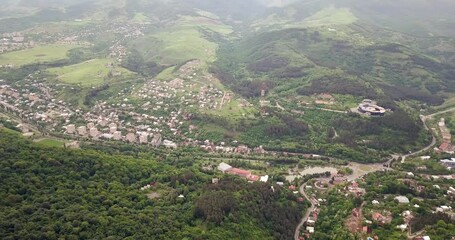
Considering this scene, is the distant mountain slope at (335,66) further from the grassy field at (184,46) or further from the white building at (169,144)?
the white building at (169,144)

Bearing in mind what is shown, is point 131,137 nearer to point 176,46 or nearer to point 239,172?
point 239,172

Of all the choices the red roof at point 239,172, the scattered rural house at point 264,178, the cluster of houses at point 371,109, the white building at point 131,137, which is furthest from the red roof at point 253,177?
the cluster of houses at point 371,109

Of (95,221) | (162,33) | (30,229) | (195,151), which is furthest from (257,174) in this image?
(162,33)

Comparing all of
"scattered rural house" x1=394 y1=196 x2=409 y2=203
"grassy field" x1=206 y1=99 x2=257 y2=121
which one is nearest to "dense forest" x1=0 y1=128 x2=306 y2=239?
"scattered rural house" x1=394 y1=196 x2=409 y2=203

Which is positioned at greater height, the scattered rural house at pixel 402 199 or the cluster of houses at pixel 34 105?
the scattered rural house at pixel 402 199

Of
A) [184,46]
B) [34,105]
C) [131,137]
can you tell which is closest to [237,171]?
[131,137]
